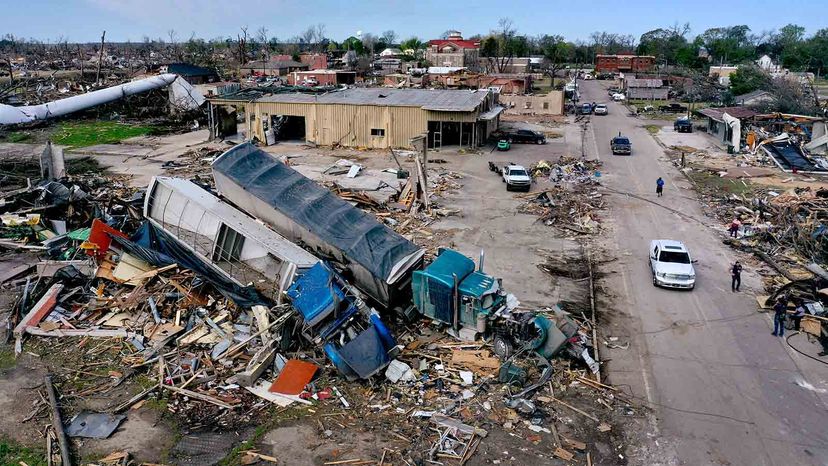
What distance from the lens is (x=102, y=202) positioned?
22.6 metres

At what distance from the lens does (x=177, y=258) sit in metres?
16.1

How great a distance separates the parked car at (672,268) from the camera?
17719 mm

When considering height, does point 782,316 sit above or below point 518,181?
below

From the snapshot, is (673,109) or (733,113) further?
(673,109)

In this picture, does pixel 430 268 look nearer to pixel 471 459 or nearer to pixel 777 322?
pixel 471 459

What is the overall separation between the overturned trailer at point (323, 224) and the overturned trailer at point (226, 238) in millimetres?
496

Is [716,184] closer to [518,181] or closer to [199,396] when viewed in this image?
[518,181]

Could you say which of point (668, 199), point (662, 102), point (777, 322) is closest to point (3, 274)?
point (777, 322)

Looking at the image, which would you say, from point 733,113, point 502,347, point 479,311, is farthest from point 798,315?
point 733,113

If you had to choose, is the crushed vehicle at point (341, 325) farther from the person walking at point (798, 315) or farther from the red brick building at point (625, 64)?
the red brick building at point (625, 64)

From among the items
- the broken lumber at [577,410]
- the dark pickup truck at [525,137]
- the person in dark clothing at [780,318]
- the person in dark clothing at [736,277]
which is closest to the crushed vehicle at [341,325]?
the broken lumber at [577,410]

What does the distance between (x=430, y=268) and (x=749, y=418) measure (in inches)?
286

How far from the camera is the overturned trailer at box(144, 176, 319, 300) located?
15.1 meters

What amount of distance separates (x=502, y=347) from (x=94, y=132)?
44.1m
